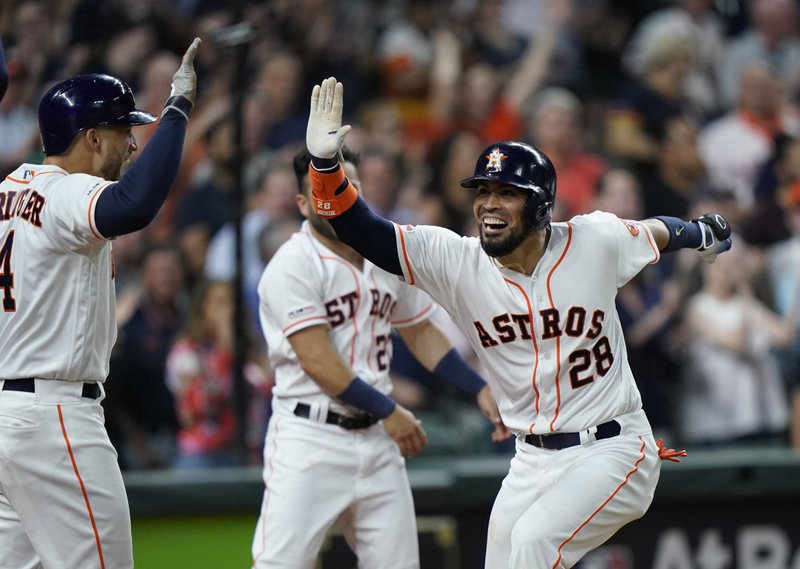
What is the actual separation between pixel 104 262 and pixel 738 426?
179 inches

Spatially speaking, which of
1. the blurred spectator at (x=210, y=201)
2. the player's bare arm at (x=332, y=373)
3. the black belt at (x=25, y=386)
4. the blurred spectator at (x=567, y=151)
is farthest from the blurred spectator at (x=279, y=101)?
the black belt at (x=25, y=386)

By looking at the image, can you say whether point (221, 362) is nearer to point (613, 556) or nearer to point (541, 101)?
point (613, 556)

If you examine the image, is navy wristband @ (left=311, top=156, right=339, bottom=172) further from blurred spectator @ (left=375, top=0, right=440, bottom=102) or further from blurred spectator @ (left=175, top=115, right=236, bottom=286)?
blurred spectator @ (left=375, top=0, right=440, bottom=102)

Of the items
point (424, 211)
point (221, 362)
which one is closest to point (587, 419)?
point (221, 362)

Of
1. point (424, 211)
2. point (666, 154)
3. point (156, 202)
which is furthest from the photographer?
point (666, 154)

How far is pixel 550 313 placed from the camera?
14.1 feet

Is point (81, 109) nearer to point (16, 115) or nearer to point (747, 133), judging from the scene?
point (16, 115)

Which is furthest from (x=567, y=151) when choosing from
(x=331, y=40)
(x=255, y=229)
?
(x=255, y=229)

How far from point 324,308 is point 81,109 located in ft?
A: 4.31

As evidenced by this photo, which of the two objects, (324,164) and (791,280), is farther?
(791,280)

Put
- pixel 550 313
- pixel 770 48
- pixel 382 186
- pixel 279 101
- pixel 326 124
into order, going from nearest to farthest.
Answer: pixel 326 124 → pixel 550 313 → pixel 382 186 → pixel 279 101 → pixel 770 48

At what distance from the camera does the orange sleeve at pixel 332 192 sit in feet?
13.6

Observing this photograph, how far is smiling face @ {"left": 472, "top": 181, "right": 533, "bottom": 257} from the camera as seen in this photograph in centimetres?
425

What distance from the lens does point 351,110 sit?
31.0 feet
